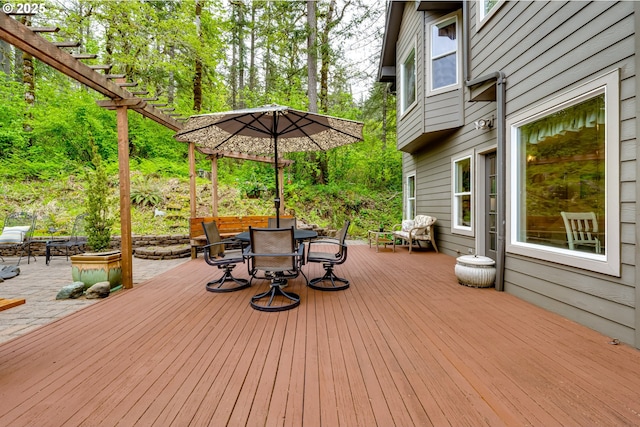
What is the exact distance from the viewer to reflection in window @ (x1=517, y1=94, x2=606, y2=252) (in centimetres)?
264

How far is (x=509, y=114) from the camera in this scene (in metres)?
3.71

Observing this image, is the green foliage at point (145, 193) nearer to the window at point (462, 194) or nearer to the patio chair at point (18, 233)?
the patio chair at point (18, 233)

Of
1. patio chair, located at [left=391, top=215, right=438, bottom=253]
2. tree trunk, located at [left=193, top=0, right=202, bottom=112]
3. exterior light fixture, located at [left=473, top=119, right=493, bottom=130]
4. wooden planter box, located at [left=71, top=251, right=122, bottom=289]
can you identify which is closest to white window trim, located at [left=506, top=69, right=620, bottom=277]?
exterior light fixture, located at [left=473, top=119, right=493, bottom=130]

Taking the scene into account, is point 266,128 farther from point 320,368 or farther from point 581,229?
point 581,229

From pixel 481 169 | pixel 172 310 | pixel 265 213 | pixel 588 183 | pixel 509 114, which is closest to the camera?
pixel 588 183

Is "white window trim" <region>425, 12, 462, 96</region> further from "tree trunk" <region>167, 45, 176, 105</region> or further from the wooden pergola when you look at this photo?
"tree trunk" <region>167, 45, 176, 105</region>

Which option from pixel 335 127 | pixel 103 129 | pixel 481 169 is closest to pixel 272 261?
pixel 335 127

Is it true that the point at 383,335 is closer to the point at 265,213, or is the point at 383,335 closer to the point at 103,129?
the point at 265,213

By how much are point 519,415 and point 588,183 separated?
2.47 metres

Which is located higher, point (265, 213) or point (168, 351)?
point (265, 213)

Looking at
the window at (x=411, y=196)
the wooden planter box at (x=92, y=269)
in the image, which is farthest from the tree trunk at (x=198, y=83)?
the wooden planter box at (x=92, y=269)

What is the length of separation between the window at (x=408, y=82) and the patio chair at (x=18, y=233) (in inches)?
360

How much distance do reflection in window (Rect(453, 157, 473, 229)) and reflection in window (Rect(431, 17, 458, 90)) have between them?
1.63 meters

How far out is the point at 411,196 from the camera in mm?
8633
